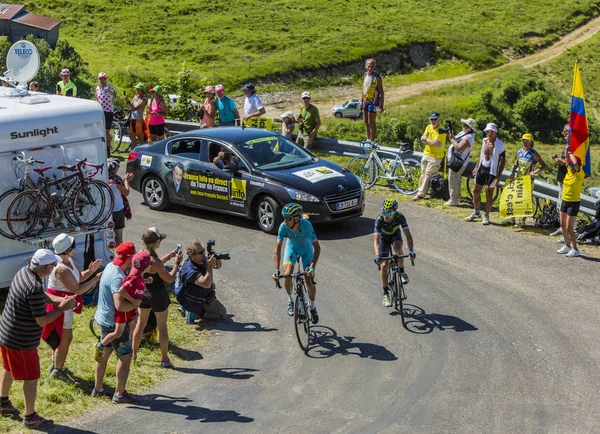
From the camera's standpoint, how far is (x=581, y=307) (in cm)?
1308

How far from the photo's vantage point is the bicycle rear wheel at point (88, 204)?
13070mm

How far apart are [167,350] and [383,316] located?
333 centimetres

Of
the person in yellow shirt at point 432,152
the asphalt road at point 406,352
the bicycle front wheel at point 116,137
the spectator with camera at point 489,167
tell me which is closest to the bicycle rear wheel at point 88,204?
the asphalt road at point 406,352

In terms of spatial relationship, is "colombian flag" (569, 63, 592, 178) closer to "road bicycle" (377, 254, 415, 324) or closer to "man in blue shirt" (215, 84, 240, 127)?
"road bicycle" (377, 254, 415, 324)

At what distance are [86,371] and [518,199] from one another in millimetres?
9403

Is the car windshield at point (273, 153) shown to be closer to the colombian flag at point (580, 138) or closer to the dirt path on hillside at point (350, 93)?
the colombian flag at point (580, 138)

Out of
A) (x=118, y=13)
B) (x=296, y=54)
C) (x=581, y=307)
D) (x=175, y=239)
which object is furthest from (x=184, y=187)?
(x=118, y=13)

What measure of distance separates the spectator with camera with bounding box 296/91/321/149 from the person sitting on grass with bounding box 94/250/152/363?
11.0 meters

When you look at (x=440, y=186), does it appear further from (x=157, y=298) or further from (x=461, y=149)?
(x=157, y=298)

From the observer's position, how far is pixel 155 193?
18219 millimetres

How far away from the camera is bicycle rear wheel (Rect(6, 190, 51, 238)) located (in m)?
12.5

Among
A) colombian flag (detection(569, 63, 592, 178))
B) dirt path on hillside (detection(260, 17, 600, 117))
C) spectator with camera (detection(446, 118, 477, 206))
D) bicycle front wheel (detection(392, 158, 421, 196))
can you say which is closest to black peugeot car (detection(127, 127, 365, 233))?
spectator with camera (detection(446, 118, 477, 206))

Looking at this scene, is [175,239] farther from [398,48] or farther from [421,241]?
[398,48]

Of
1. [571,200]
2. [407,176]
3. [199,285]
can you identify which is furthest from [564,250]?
[199,285]
